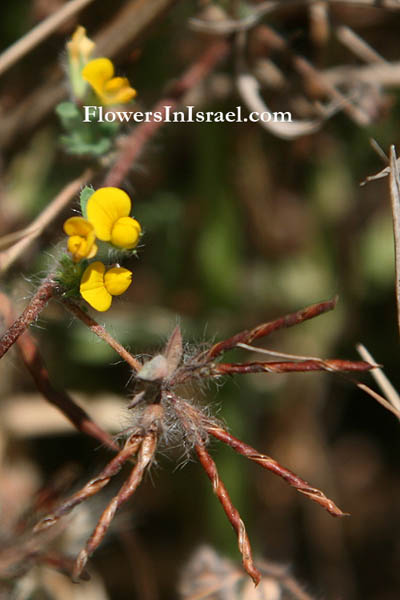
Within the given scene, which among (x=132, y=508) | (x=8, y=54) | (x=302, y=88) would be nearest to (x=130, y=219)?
(x=8, y=54)

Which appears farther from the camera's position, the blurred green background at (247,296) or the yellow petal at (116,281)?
the blurred green background at (247,296)

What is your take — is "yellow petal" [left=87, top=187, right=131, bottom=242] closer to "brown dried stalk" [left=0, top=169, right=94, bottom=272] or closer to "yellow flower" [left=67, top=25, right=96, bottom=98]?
"brown dried stalk" [left=0, top=169, right=94, bottom=272]

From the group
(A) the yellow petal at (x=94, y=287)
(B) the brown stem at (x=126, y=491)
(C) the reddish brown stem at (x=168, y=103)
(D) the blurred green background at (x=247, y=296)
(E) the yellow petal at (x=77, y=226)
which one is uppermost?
(E) the yellow petal at (x=77, y=226)

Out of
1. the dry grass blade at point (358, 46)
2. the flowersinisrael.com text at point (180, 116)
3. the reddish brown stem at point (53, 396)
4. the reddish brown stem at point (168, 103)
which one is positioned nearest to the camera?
the reddish brown stem at point (53, 396)

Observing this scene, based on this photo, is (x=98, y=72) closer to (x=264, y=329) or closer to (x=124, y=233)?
(x=124, y=233)

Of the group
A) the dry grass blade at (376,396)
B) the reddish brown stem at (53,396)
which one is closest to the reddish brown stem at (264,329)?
the dry grass blade at (376,396)

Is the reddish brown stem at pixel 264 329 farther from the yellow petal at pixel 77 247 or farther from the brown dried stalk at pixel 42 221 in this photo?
the brown dried stalk at pixel 42 221

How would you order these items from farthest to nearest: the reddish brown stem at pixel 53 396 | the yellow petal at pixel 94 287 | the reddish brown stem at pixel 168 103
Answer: the reddish brown stem at pixel 168 103 → the reddish brown stem at pixel 53 396 → the yellow petal at pixel 94 287
